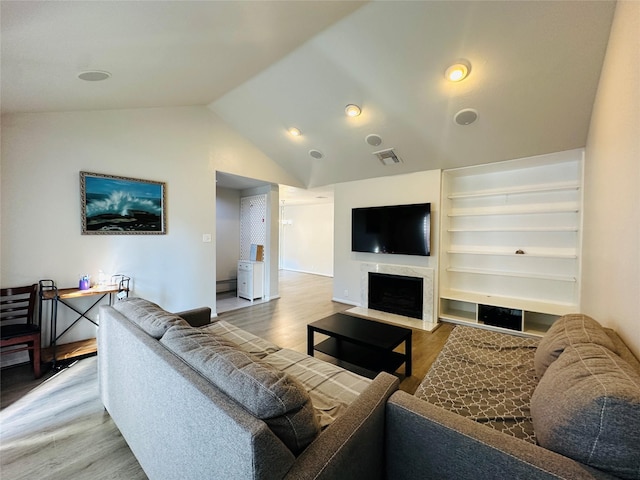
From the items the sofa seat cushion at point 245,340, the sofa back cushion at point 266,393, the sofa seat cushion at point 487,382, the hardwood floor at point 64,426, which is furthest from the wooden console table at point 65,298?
the sofa seat cushion at point 487,382

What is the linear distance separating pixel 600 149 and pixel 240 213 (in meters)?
5.83

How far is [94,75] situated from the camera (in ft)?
7.30

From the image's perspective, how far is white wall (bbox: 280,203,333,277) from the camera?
8258 mm

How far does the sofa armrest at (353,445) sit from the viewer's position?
835 millimetres

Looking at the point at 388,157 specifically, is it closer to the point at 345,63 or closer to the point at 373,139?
the point at 373,139

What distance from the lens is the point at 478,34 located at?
225cm

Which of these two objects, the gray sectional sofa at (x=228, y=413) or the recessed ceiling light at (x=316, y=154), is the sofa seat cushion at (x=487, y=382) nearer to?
the gray sectional sofa at (x=228, y=413)

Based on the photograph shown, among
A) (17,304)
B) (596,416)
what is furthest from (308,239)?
(596,416)

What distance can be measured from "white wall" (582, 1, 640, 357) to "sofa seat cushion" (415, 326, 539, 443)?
1.85 ft

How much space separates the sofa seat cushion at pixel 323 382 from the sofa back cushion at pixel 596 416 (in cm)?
83

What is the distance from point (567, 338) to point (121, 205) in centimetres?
438

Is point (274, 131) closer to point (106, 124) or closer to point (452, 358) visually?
point (106, 124)

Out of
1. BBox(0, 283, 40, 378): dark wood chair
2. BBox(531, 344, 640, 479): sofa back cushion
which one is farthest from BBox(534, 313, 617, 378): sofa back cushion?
BBox(0, 283, 40, 378): dark wood chair

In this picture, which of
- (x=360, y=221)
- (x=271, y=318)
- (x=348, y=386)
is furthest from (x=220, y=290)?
(x=348, y=386)
